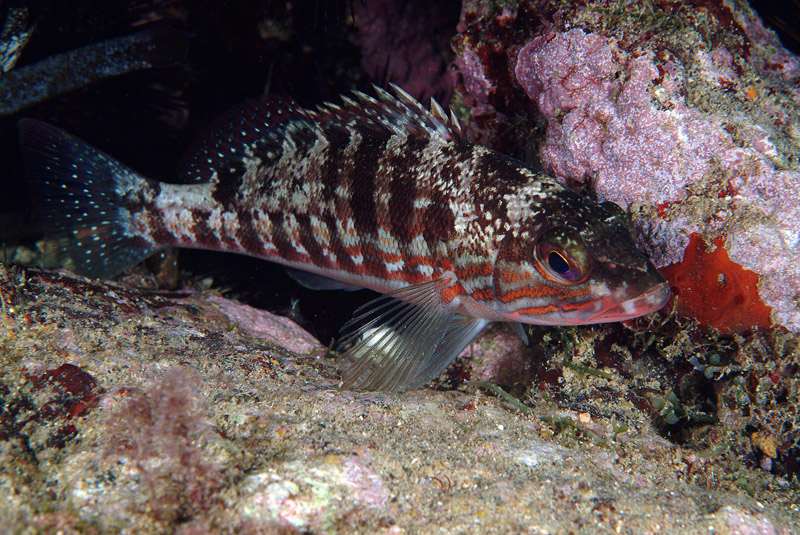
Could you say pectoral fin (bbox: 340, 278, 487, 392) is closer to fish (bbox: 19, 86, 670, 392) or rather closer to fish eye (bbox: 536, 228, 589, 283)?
fish (bbox: 19, 86, 670, 392)

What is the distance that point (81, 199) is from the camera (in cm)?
402

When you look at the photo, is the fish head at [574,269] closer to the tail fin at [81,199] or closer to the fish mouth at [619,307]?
the fish mouth at [619,307]

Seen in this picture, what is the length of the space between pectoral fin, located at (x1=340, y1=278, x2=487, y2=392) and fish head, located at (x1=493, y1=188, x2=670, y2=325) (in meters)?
0.44

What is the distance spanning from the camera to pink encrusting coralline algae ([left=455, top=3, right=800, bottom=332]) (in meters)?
2.74

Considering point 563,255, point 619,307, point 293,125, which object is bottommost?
point 619,307

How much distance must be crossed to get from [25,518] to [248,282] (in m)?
3.43

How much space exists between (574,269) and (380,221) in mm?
1453

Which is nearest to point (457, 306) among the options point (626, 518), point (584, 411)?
point (584, 411)

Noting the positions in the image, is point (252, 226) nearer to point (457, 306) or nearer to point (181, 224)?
point (181, 224)

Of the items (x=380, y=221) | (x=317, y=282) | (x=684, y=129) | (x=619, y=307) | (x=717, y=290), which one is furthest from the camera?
(x=317, y=282)

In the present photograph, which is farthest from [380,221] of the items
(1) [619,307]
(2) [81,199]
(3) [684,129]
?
(2) [81,199]

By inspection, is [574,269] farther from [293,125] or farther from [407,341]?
[293,125]

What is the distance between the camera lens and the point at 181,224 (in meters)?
4.10

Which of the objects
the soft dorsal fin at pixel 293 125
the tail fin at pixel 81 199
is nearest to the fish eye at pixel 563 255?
the soft dorsal fin at pixel 293 125
